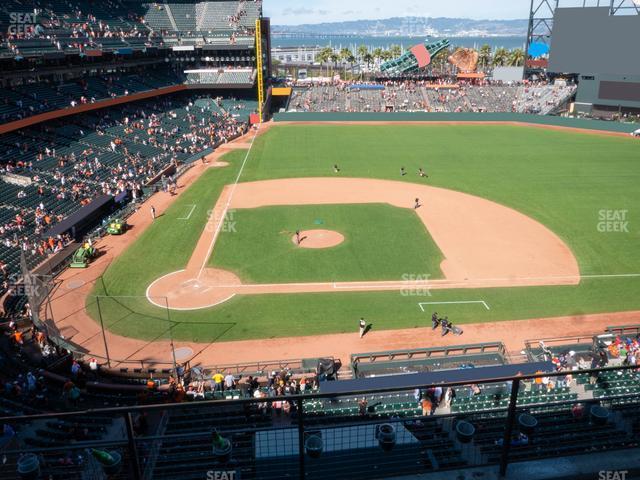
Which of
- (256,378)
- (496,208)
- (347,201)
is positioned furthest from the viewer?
(347,201)

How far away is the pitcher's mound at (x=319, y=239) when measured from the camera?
1241 inches

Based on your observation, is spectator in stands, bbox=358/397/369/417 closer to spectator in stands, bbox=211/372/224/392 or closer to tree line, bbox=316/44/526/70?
spectator in stands, bbox=211/372/224/392

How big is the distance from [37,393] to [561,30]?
3255 inches

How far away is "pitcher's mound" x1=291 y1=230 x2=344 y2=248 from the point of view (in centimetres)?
3153

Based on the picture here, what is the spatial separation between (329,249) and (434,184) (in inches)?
704

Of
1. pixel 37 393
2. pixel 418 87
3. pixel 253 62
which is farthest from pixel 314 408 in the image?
pixel 418 87

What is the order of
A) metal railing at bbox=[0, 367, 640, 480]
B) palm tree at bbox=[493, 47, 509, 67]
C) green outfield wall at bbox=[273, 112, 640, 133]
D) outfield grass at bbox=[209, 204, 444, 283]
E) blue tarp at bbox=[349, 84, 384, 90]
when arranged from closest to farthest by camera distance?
metal railing at bbox=[0, 367, 640, 480] → outfield grass at bbox=[209, 204, 444, 283] → green outfield wall at bbox=[273, 112, 640, 133] → blue tarp at bbox=[349, 84, 384, 90] → palm tree at bbox=[493, 47, 509, 67]

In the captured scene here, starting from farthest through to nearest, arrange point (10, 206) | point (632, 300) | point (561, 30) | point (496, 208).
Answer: point (561, 30), point (496, 208), point (10, 206), point (632, 300)

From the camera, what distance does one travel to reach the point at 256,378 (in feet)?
61.0

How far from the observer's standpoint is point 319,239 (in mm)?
32469

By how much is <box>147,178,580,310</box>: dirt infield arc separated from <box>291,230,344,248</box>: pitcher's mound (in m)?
5.23

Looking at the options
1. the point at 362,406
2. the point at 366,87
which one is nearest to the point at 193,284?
the point at 362,406

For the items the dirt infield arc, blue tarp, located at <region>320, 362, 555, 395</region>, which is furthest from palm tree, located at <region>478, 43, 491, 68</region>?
blue tarp, located at <region>320, 362, 555, 395</region>

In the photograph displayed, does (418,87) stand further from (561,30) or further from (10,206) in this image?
(10,206)
